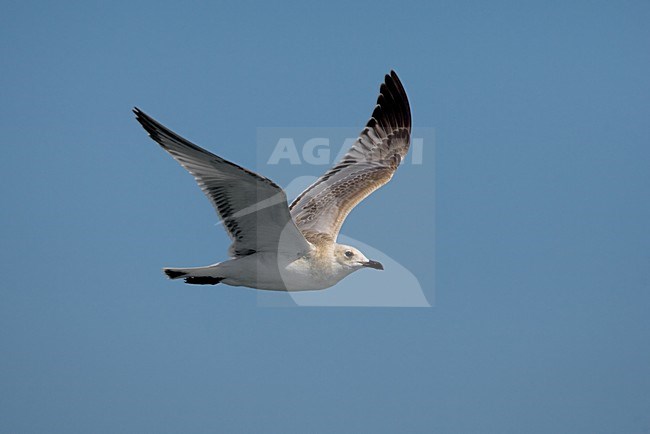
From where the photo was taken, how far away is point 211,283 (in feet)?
35.6

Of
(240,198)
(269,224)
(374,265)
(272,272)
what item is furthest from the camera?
(374,265)

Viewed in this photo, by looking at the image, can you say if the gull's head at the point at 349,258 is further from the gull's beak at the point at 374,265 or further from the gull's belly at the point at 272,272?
the gull's belly at the point at 272,272

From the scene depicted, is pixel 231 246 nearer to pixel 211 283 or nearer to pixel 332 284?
pixel 211 283

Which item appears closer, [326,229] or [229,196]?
[229,196]

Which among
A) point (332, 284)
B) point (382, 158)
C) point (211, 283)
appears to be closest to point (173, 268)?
point (211, 283)

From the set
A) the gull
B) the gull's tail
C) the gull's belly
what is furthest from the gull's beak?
the gull's tail

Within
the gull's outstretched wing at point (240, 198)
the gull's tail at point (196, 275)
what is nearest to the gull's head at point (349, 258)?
the gull's outstretched wing at point (240, 198)

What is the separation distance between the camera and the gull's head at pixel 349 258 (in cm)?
1092

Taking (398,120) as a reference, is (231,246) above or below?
below

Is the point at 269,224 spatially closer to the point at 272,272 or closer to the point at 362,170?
the point at 272,272

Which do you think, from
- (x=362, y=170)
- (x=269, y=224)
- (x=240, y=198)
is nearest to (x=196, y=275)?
(x=269, y=224)

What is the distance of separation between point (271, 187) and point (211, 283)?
6.98 feet

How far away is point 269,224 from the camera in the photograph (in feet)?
33.4

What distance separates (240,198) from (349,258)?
1856 millimetres
